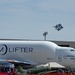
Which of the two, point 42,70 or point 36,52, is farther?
point 36,52

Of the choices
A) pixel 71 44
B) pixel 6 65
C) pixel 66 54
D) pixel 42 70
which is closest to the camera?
pixel 42 70

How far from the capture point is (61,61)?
46.4 meters

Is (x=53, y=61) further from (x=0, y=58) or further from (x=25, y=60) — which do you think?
(x=0, y=58)

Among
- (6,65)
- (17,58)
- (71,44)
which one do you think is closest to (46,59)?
(17,58)

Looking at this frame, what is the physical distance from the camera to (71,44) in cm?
6869

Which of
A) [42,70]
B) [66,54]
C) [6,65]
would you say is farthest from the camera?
[66,54]

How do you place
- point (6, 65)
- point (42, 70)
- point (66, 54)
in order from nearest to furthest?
point (42, 70) < point (6, 65) < point (66, 54)

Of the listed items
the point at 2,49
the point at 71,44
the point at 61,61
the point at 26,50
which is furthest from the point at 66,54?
the point at 71,44

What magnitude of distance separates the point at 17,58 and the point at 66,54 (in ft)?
22.1

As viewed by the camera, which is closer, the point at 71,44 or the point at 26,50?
the point at 26,50

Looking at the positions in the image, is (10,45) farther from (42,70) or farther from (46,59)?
(42,70)

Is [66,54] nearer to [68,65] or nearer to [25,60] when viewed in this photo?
[68,65]

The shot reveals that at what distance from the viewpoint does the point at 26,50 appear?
47750mm

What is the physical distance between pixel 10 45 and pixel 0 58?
2245 mm
